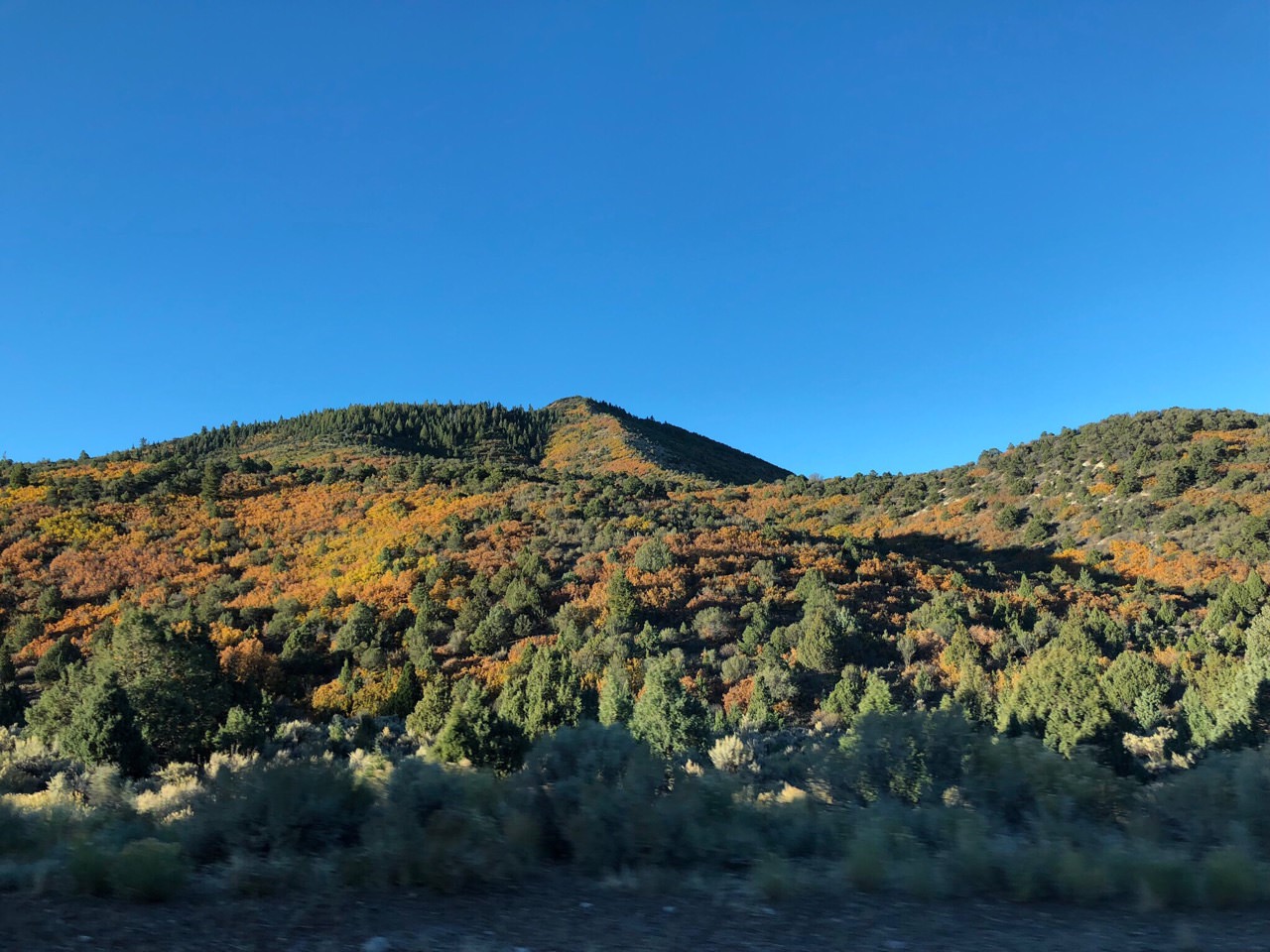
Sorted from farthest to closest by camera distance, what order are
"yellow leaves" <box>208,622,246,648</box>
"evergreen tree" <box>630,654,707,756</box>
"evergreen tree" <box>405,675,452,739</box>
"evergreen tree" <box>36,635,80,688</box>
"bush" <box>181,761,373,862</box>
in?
1. "yellow leaves" <box>208,622,246,648</box>
2. "evergreen tree" <box>36,635,80,688</box>
3. "evergreen tree" <box>405,675,452,739</box>
4. "evergreen tree" <box>630,654,707,756</box>
5. "bush" <box>181,761,373,862</box>

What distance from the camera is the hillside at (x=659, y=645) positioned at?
657cm

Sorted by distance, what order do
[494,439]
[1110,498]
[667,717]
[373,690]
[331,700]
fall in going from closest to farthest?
[667,717] < [373,690] < [331,700] < [1110,498] < [494,439]

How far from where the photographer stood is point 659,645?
19969 mm

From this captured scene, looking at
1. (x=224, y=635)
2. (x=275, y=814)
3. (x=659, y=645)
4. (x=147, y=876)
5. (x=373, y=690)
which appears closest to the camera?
(x=147, y=876)

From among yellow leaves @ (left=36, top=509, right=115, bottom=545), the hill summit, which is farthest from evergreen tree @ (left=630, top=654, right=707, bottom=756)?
the hill summit

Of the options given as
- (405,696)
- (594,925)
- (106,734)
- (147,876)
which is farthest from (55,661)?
(594,925)

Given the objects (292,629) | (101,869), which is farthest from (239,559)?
(101,869)

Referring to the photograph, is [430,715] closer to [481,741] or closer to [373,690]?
[373,690]

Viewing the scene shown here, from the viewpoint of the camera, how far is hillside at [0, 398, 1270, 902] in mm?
6566

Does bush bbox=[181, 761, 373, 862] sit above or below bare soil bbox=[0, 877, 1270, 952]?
above

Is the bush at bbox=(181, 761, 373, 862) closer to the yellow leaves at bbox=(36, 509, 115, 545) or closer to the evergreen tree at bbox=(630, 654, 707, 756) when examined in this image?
the evergreen tree at bbox=(630, 654, 707, 756)

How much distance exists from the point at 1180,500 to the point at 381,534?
42.8 meters

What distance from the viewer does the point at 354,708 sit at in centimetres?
1806

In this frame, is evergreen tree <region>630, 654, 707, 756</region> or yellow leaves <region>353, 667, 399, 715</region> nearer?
evergreen tree <region>630, 654, 707, 756</region>
